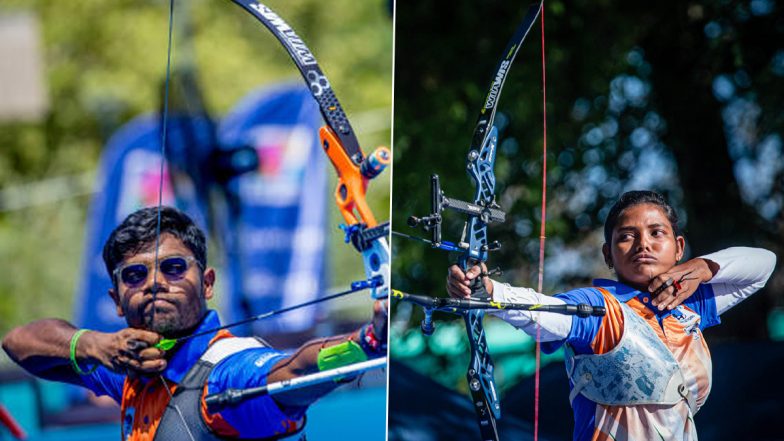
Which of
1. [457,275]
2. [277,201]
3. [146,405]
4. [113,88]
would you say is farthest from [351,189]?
[113,88]

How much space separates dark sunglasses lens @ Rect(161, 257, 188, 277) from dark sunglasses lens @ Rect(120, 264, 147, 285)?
0.06 meters

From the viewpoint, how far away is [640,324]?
307cm

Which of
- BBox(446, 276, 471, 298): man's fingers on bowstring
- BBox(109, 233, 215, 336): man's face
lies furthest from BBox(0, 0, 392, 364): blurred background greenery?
BBox(109, 233, 215, 336): man's face

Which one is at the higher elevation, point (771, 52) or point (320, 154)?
point (771, 52)

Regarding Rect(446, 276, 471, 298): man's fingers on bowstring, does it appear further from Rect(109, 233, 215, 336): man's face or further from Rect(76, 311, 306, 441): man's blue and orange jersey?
Rect(109, 233, 215, 336): man's face

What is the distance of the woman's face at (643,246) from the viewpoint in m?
3.12

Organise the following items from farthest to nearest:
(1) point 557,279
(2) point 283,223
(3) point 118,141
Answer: (3) point 118,141 < (1) point 557,279 < (2) point 283,223

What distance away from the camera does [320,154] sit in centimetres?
379

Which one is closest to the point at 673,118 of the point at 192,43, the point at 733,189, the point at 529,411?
the point at 733,189

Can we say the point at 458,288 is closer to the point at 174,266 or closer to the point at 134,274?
the point at 174,266

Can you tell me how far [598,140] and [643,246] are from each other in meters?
1.61

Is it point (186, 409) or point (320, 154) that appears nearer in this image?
point (186, 409)

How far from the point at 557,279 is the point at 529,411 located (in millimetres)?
800

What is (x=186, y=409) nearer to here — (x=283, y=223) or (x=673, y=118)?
(x=283, y=223)
